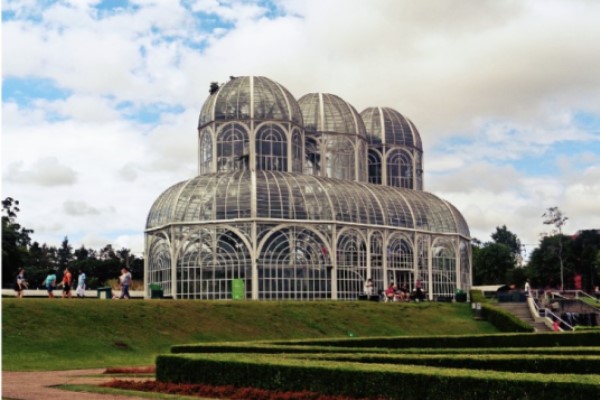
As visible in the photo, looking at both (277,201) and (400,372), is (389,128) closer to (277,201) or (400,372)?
(277,201)

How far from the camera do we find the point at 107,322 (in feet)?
134

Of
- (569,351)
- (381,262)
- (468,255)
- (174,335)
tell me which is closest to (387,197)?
(381,262)

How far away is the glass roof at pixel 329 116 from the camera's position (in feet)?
269

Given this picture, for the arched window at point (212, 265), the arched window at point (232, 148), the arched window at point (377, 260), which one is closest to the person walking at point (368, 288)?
the arched window at point (377, 260)

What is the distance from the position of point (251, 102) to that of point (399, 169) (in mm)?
20540

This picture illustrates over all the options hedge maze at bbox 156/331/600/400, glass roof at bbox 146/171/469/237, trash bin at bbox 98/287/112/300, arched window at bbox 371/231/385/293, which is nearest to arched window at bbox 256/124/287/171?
glass roof at bbox 146/171/469/237

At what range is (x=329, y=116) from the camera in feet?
272

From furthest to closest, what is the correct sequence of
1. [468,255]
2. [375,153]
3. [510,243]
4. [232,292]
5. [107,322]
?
[510,243]
[375,153]
[468,255]
[232,292]
[107,322]

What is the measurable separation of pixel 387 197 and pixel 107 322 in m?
38.7

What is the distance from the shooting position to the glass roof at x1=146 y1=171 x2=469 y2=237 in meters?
65.6

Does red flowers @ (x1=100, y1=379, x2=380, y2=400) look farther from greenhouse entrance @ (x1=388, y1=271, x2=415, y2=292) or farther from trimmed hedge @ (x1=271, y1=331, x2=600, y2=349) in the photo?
greenhouse entrance @ (x1=388, y1=271, x2=415, y2=292)

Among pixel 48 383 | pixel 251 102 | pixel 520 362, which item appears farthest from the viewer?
pixel 251 102

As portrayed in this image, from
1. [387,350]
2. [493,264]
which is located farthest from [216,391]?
[493,264]

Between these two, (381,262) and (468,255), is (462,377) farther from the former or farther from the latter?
(468,255)
